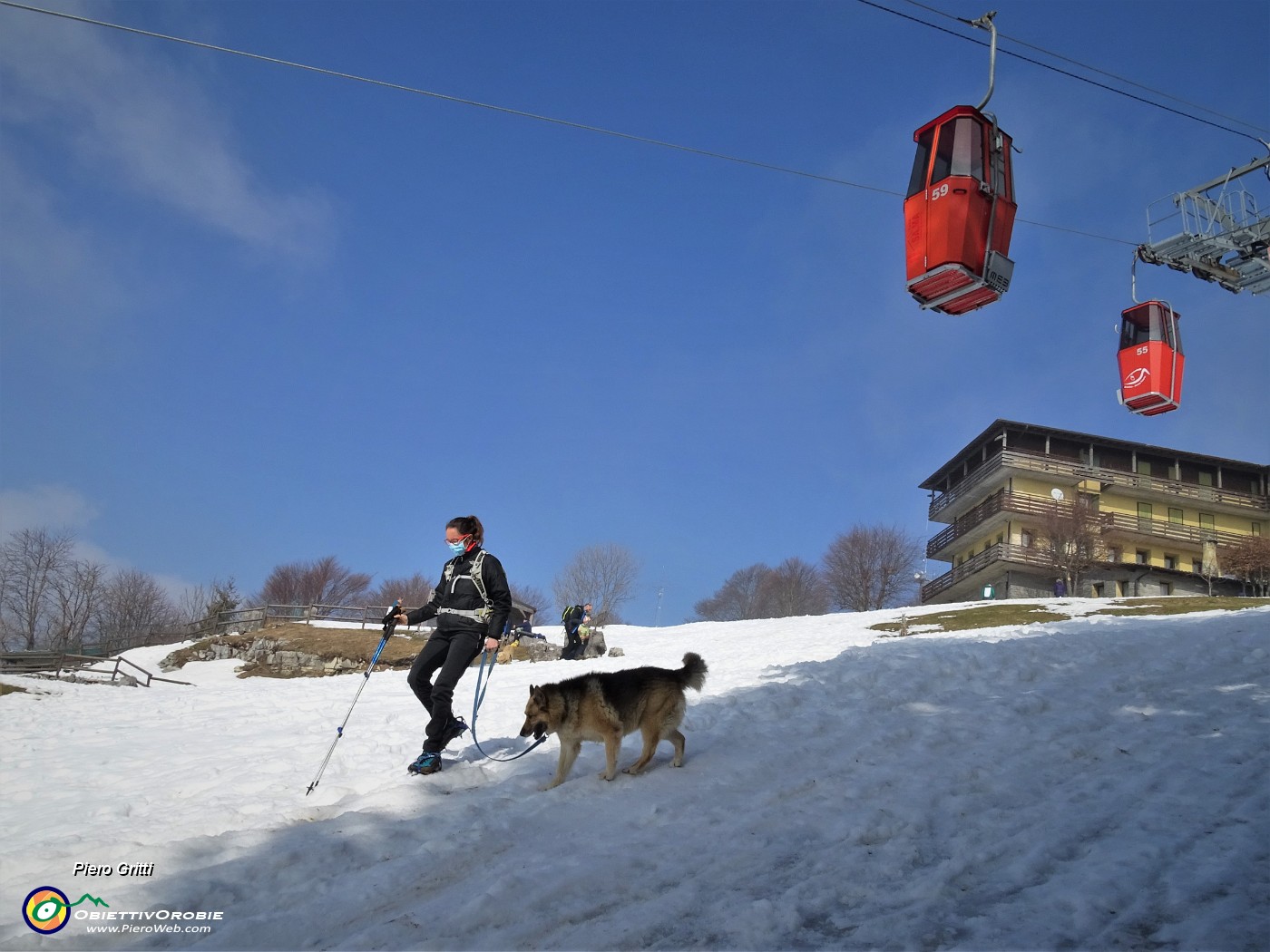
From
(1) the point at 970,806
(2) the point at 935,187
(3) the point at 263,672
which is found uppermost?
(2) the point at 935,187

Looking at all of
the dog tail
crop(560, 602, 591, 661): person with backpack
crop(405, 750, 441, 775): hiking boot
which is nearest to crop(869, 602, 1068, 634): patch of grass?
crop(560, 602, 591, 661): person with backpack

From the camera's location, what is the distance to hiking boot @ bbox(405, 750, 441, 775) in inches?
312

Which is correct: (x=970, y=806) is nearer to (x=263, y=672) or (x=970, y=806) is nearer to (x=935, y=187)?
(x=935, y=187)

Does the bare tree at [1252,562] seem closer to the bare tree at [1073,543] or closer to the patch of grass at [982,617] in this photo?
the bare tree at [1073,543]

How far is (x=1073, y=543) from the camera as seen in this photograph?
4812 cm

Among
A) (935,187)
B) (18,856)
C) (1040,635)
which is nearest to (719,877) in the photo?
(18,856)

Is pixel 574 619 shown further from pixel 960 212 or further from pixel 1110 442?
pixel 1110 442

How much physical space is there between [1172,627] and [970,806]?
10.9 metres

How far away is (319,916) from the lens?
470cm

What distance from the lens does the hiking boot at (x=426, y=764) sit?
7922mm
